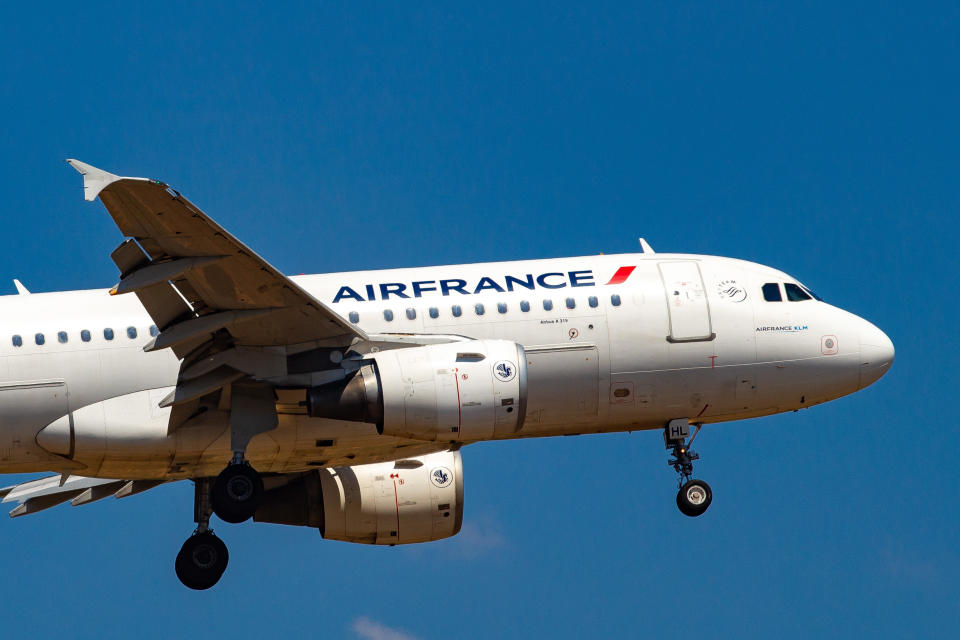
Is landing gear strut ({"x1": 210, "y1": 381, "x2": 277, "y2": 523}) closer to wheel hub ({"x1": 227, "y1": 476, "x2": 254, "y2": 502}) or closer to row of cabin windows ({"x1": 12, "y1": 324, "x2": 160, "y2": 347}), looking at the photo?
wheel hub ({"x1": 227, "y1": 476, "x2": 254, "y2": 502})

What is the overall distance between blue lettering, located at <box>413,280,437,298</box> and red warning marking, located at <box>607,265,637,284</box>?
3.55m

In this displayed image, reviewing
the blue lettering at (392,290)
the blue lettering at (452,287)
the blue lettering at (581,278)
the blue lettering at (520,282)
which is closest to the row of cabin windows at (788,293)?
the blue lettering at (581,278)

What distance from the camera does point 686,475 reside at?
33.3 meters

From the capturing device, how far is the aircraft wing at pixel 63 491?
36.9 metres

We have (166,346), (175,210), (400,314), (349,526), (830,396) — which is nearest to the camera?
(175,210)

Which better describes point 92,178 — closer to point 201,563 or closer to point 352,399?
point 352,399

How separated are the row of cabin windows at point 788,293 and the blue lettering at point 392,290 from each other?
743 cm

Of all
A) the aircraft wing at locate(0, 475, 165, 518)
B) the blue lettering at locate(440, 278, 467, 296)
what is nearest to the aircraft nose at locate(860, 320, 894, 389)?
the blue lettering at locate(440, 278, 467, 296)

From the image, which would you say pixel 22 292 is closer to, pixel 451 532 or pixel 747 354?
pixel 451 532

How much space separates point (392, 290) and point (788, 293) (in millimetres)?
8253

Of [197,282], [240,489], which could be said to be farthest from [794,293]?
[197,282]

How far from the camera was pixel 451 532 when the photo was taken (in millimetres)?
36031

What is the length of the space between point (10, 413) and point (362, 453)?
681 cm

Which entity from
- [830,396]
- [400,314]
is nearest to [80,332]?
[400,314]
